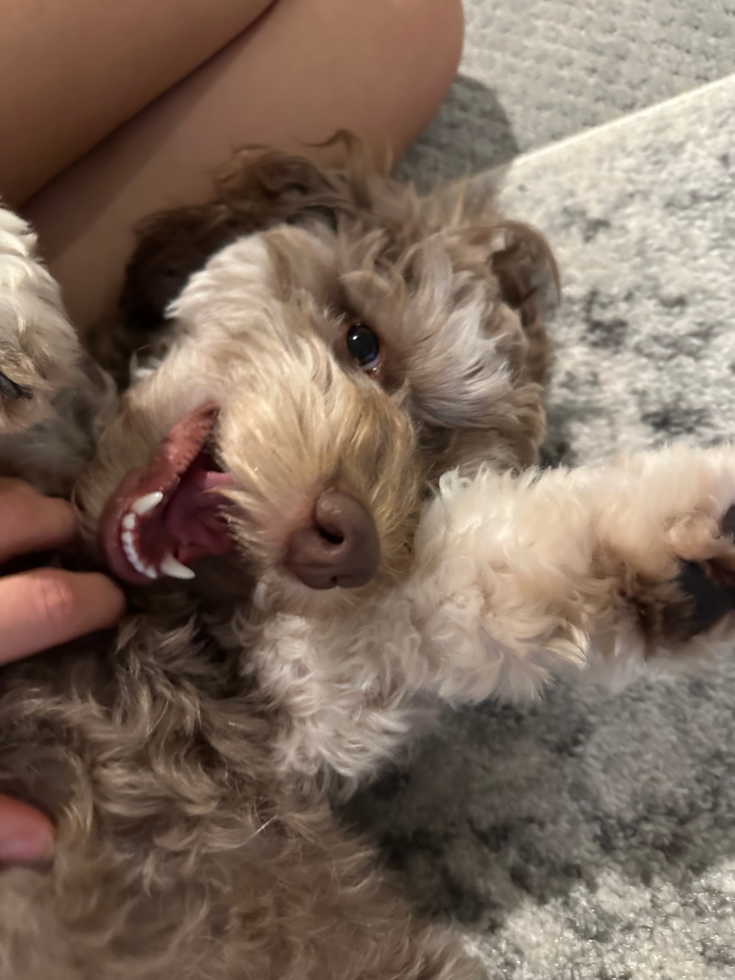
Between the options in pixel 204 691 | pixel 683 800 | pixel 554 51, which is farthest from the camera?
pixel 554 51

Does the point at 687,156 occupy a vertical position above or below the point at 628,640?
above

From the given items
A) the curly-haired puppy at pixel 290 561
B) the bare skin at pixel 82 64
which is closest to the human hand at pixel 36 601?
the curly-haired puppy at pixel 290 561

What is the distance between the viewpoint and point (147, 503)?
108cm

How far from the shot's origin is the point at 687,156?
5.28 ft

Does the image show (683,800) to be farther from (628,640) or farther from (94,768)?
(94,768)

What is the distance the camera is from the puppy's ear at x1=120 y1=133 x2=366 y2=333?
1.34 m

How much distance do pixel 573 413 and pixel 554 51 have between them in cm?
89

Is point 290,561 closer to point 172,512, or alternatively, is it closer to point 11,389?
point 172,512

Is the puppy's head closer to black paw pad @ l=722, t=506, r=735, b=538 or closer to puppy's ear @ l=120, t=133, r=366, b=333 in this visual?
puppy's ear @ l=120, t=133, r=366, b=333

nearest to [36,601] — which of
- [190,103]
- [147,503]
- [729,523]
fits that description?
[147,503]

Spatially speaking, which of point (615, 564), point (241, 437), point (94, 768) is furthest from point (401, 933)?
point (241, 437)

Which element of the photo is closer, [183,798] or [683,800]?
[183,798]

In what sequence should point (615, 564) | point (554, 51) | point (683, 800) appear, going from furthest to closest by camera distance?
point (554, 51)
point (683, 800)
point (615, 564)

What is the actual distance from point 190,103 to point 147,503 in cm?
81
